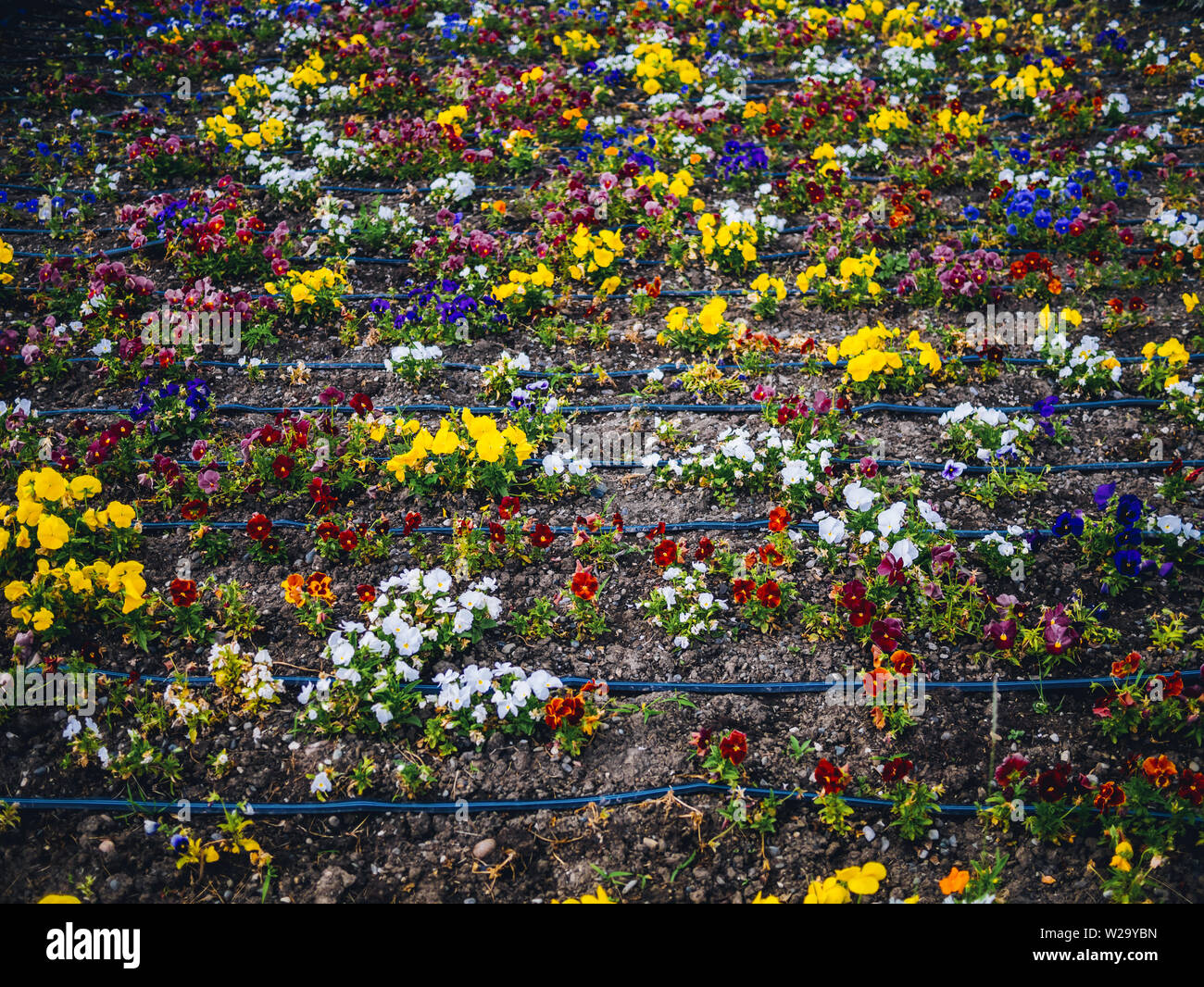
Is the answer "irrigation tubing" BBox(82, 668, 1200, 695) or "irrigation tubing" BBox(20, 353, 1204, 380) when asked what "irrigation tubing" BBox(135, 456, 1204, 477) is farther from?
"irrigation tubing" BBox(82, 668, 1200, 695)

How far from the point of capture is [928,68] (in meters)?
7.04

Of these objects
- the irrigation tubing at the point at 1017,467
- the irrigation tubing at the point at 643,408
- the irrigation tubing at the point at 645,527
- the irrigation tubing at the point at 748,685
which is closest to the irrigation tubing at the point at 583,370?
the irrigation tubing at the point at 643,408

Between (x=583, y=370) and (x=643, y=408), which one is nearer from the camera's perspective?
(x=643, y=408)

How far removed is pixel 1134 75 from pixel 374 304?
24.4 feet

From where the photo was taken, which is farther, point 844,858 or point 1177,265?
point 1177,265

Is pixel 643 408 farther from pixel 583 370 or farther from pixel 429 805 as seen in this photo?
pixel 429 805

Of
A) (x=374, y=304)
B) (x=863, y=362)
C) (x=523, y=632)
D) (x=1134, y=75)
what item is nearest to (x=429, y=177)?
(x=374, y=304)

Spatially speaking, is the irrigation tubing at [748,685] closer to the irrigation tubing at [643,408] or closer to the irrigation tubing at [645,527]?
the irrigation tubing at [645,527]

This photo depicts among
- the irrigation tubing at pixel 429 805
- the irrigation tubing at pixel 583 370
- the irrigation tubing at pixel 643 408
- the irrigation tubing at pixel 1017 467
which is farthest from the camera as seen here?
the irrigation tubing at pixel 583 370

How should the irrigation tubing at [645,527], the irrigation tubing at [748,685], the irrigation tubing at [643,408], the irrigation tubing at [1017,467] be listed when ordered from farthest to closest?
the irrigation tubing at [643,408], the irrigation tubing at [1017,467], the irrigation tubing at [645,527], the irrigation tubing at [748,685]

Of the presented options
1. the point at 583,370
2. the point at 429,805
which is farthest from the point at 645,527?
the point at 429,805

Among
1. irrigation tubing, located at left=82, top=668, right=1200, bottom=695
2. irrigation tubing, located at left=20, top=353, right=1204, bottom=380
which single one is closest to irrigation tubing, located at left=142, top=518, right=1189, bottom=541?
irrigation tubing, located at left=82, top=668, right=1200, bottom=695

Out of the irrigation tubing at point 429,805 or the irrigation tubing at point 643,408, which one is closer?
the irrigation tubing at point 429,805

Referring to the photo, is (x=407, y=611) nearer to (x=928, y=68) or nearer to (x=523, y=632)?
(x=523, y=632)
